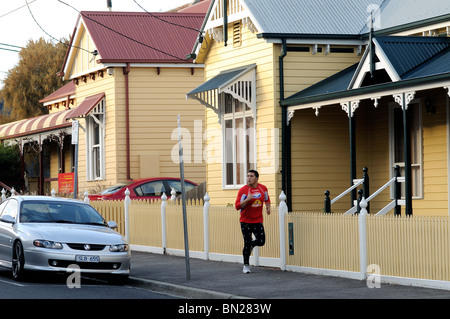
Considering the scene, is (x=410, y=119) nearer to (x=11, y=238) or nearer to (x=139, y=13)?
(x=11, y=238)

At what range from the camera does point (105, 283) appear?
50.5 feet

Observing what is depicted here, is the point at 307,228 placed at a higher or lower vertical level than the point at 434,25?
lower

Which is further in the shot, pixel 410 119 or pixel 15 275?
pixel 410 119

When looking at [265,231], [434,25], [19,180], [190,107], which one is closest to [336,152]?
[434,25]

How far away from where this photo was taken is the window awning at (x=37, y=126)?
3385 centimetres

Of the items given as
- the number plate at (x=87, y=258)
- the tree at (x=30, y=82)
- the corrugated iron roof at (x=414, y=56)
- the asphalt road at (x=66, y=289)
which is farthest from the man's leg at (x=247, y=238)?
the tree at (x=30, y=82)

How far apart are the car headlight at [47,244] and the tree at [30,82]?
4565 centimetres

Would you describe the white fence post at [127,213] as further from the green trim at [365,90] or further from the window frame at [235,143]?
the green trim at [365,90]

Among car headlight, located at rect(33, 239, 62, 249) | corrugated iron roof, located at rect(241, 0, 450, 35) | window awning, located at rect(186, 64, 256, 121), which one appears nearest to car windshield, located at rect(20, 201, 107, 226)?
car headlight, located at rect(33, 239, 62, 249)

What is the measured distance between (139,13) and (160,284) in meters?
18.7

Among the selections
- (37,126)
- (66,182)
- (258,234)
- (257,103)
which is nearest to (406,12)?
(257,103)

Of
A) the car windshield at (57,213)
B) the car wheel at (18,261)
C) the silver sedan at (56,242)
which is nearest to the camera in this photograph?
the silver sedan at (56,242)

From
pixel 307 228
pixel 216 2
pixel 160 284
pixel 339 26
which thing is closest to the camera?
pixel 160 284

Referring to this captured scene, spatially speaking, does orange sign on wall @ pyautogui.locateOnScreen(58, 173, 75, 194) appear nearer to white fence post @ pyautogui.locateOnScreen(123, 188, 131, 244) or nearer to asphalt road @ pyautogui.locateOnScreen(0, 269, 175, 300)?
white fence post @ pyautogui.locateOnScreen(123, 188, 131, 244)
